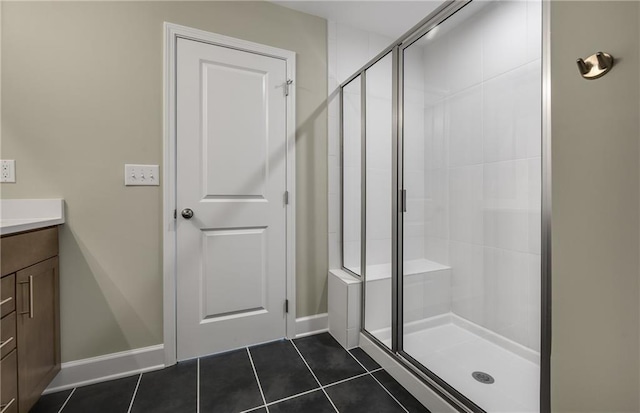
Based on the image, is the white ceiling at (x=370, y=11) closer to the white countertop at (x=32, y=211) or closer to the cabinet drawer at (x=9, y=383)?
the white countertop at (x=32, y=211)

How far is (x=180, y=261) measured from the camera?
1.74 meters

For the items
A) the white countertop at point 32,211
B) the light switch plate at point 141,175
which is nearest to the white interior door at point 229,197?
the light switch plate at point 141,175

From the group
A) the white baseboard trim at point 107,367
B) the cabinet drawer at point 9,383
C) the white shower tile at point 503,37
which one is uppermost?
the white shower tile at point 503,37

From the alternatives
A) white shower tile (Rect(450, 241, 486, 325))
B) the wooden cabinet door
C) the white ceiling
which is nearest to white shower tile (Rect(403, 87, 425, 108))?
the white ceiling

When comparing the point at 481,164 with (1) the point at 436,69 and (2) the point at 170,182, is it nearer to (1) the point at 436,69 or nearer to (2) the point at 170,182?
(1) the point at 436,69

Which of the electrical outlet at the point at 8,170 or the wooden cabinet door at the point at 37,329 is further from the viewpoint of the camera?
the electrical outlet at the point at 8,170

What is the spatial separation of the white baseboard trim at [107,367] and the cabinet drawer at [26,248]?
0.64m

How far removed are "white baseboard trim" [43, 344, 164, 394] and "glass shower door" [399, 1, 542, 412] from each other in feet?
4.89

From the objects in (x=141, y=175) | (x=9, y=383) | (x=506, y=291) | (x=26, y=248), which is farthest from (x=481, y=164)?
(x=9, y=383)

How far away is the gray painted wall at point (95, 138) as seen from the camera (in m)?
1.43

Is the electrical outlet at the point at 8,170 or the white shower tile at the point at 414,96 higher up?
the white shower tile at the point at 414,96

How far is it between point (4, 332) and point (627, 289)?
1.84 meters

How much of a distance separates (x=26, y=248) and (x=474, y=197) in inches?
93.2

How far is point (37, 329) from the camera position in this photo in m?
1.28
